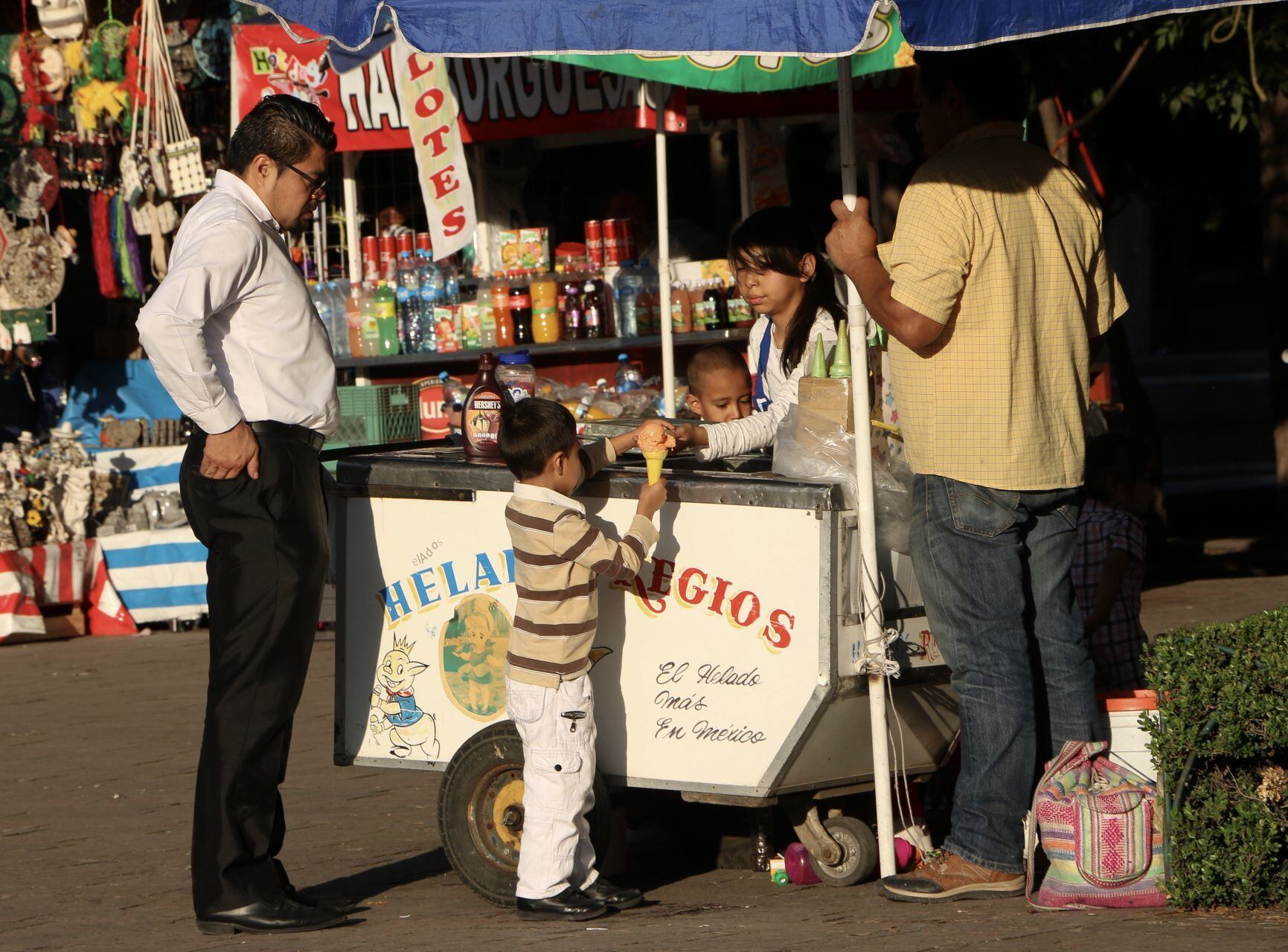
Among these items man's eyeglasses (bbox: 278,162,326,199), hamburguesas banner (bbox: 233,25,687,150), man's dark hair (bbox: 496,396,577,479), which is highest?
hamburguesas banner (bbox: 233,25,687,150)

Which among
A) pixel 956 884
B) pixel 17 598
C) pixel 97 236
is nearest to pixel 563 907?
pixel 956 884

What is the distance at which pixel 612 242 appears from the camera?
874 cm

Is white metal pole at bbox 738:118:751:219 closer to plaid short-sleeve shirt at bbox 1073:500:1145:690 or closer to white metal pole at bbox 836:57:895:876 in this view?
plaid short-sleeve shirt at bbox 1073:500:1145:690

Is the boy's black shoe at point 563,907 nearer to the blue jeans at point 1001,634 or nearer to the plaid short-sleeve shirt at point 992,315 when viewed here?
the blue jeans at point 1001,634

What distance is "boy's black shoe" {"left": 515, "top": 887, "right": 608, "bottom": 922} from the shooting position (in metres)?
4.33

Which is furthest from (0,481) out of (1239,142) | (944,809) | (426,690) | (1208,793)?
(1239,142)

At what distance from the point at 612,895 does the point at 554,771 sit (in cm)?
41

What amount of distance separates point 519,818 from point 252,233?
1.69 metres

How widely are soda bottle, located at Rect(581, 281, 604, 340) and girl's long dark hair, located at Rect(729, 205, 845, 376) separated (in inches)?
141

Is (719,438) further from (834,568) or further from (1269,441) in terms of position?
(1269,441)

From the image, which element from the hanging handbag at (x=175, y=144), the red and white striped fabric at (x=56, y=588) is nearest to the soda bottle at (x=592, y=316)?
the hanging handbag at (x=175, y=144)

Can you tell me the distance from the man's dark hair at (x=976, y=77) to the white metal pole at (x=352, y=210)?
5.05 metres

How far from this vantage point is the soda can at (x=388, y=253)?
8.97 metres

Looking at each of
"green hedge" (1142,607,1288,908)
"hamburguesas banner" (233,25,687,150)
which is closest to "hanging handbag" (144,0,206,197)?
"hamburguesas banner" (233,25,687,150)
